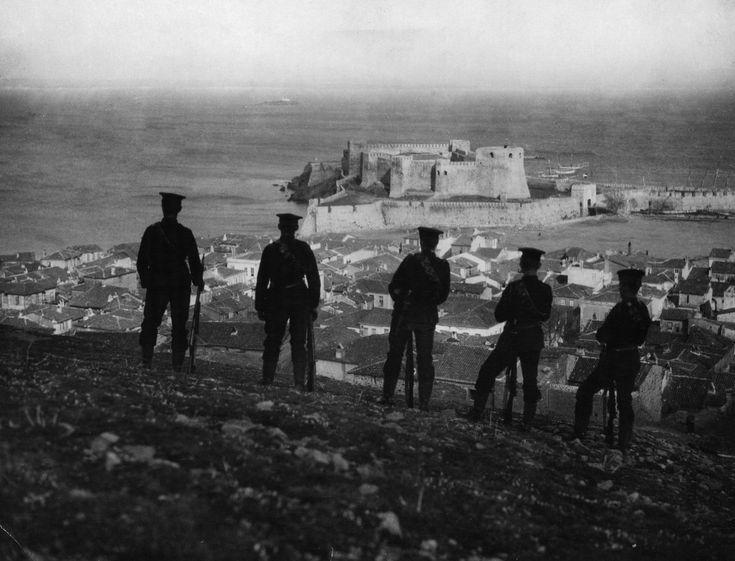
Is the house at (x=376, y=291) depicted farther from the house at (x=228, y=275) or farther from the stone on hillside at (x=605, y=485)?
the stone on hillside at (x=605, y=485)

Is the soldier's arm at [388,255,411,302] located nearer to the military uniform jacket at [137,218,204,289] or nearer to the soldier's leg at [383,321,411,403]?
the soldier's leg at [383,321,411,403]

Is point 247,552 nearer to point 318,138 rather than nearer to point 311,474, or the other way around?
point 311,474

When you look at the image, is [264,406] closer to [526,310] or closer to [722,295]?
[526,310]

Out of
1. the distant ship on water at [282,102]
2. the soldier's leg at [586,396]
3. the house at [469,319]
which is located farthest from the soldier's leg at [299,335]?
the distant ship on water at [282,102]

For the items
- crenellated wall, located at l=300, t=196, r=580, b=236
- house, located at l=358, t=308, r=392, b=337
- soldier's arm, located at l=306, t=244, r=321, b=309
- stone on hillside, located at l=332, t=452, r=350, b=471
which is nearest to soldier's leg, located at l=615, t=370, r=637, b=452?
soldier's arm, located at l=306, t=244, r=321, b=309

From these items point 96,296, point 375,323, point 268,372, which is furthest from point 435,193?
point 268,372

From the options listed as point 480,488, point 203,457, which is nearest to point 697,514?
point 480,488
